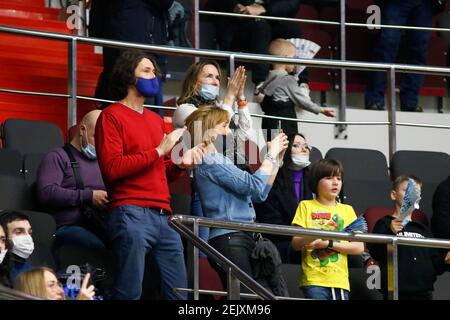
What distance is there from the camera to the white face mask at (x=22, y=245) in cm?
815

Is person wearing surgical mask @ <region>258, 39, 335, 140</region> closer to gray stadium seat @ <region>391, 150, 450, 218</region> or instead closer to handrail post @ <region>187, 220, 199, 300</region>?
gray stadium seat @ <region>391, 150, 450, 218</region>

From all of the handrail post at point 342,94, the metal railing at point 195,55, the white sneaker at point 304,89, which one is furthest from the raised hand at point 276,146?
the handrail post at point 342,94

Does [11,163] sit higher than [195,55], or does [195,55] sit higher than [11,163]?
[195,55]

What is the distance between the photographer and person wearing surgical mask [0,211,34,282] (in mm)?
8141

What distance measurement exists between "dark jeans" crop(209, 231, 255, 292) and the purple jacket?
0.82 m

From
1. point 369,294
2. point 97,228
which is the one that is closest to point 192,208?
point 97,228

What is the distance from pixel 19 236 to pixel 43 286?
2.57 ft

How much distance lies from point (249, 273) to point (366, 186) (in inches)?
77.6

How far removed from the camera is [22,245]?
816cm

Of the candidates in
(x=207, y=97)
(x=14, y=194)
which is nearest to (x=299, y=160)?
(x=207, y=97)

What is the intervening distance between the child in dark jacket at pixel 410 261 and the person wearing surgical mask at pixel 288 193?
0.46 meters

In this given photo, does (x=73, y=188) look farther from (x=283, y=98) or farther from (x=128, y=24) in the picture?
(x=283, y=98)

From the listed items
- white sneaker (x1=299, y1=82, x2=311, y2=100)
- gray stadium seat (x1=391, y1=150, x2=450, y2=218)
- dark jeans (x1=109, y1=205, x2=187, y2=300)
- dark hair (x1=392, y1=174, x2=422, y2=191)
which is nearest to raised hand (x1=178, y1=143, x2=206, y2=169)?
dark jeans (x1=109, y1=205, x2=187, y2=300)

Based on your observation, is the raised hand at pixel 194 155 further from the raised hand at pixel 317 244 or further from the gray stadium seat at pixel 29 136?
the gray stadium seat at pixel 29 136
